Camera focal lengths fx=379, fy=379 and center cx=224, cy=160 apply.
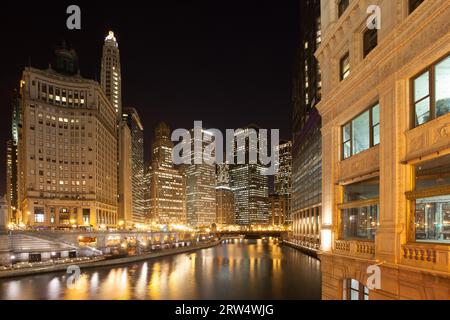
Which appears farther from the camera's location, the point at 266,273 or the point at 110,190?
the point at 110,190

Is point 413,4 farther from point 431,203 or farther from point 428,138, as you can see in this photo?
point 431,203

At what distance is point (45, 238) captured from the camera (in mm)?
78438

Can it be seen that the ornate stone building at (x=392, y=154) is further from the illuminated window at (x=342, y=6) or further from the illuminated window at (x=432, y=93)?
the illuminated window at (x=342, y=6)

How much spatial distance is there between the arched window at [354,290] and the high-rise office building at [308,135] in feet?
244

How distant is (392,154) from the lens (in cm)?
1232

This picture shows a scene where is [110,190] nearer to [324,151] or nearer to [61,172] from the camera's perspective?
[61,172]

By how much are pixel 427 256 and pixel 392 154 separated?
3.50m

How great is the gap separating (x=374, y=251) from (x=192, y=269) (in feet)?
216

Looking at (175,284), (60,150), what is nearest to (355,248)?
(175,284)

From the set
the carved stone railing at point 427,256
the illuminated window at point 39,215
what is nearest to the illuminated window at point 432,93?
the carved stone railing at point 427,256

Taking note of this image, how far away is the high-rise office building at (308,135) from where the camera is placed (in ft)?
319
